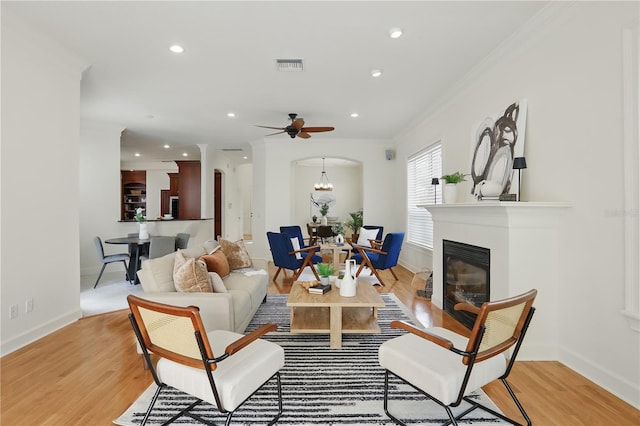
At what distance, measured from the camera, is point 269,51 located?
330 centimetres

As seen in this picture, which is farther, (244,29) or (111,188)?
(111,188)

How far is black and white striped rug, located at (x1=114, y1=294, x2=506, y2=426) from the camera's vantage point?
1821 mm

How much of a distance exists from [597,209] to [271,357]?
2436 millimetres

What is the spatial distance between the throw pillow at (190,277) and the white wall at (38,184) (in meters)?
1.47

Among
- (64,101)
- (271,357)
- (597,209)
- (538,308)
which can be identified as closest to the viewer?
(271,357)

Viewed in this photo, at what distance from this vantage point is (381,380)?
225 cm

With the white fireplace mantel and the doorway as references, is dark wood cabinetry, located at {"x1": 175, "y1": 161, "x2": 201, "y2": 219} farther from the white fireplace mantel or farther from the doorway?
the white fireplace mantel

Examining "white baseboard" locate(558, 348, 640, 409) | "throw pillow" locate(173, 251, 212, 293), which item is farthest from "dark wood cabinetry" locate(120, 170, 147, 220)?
"white baseboard" locate(558, 348, 640, 409)

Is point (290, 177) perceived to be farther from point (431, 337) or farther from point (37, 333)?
point (431, 337)

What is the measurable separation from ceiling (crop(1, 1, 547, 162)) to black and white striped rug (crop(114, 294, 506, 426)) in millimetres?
2875

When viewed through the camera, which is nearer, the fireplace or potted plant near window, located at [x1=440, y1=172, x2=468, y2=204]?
the fireplace

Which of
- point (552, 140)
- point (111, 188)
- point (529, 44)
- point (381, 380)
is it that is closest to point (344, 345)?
point (381, 380)

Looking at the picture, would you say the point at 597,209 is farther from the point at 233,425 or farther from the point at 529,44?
the point at 233,425

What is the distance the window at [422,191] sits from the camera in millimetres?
5245
